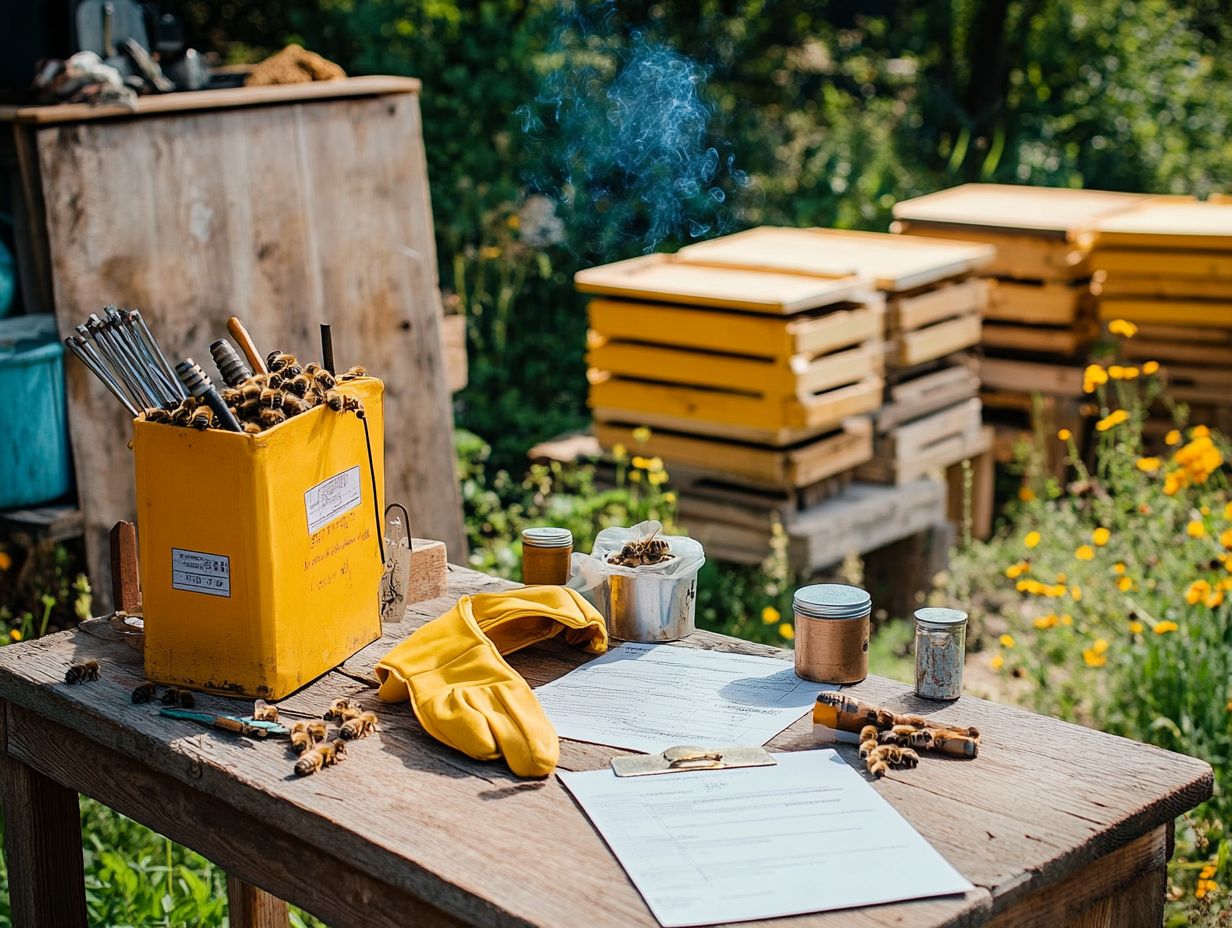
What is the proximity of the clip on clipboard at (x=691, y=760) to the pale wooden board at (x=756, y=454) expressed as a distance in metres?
2.95

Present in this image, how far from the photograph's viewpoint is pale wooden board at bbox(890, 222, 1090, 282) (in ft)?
20.7

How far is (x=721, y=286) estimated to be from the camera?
5.12 m

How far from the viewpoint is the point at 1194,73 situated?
35.1 ft

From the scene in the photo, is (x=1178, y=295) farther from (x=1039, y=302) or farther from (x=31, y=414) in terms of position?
(x=31, y=414)

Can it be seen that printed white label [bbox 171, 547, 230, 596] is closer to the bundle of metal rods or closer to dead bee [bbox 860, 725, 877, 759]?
the bundle of metal rods

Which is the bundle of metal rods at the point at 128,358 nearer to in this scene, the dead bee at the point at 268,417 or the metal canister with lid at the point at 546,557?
the dead bee at the point at 268,417

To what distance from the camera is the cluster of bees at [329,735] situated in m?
2.16

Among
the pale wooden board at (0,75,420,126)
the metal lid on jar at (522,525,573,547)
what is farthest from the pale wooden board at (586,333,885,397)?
the metal lid on jar at (522,525,573,547)

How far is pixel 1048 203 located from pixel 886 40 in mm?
4811

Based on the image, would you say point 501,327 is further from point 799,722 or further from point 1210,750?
point 799,722

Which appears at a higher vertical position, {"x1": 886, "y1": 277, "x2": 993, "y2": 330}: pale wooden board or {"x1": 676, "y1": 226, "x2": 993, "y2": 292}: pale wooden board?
{"x1": 676, "y1": 226, "x2": 993, "y2": 292}: pale wooden board

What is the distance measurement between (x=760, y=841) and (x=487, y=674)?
564 mm

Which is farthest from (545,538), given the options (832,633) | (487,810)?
(487,810)

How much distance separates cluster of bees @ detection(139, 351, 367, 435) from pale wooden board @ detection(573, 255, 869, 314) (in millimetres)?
2550
